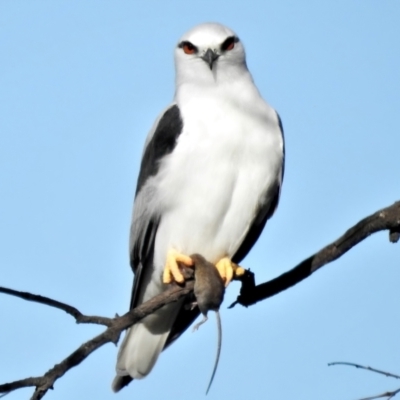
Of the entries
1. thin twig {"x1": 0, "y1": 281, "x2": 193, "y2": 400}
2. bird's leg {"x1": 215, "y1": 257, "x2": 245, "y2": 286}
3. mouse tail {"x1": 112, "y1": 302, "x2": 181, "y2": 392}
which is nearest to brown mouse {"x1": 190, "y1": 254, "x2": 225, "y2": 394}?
thin twig {"x1": 0, "y1": 281, "x2": 193, "y2": 400}

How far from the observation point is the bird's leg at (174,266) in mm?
5340

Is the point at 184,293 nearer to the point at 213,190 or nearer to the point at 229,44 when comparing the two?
the point at 213,190

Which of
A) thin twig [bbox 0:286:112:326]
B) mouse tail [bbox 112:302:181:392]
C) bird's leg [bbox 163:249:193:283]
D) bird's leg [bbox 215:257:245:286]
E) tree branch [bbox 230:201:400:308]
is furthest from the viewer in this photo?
mouse tail [bbox 112:302:181:392]

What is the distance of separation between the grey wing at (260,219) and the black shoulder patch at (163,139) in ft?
2.19

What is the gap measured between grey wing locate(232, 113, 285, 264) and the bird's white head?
0.45 meters

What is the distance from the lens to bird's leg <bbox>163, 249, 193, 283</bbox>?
17.5ft

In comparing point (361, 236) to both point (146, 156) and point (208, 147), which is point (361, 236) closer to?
point (208, 147)

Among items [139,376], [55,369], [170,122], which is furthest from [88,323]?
[139,376]

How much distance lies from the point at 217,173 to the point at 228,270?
60cm

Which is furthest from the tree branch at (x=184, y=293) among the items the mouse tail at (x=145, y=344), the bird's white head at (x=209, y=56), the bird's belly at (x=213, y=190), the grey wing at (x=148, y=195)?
the bird's white head at (x=209, y=56)

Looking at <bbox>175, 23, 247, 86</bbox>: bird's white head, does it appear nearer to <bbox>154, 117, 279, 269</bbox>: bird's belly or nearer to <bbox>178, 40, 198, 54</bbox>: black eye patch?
<bbox>178, 40, 198, 54</bbox>: black eye patch

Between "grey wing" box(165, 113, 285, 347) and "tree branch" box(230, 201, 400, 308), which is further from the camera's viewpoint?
"grey wing" box(165, 113, 285, 347)

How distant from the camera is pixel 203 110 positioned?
5.46 metres

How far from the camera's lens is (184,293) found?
15.3 feet
